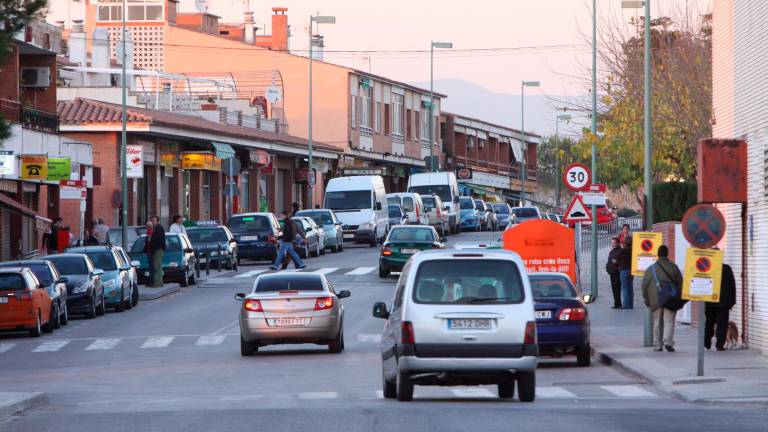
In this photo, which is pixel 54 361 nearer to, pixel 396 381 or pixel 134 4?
pixel 396 381

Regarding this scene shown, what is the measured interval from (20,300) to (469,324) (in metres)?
16.5

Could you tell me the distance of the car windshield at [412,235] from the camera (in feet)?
146

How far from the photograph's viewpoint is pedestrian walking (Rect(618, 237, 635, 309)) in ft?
118

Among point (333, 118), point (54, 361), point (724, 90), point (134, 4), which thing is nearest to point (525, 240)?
point (724, 90)

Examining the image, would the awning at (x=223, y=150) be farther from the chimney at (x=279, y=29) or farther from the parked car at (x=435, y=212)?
the chimney at (x=279, y=29)

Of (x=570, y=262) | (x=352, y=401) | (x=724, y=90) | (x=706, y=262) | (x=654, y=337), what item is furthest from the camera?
(x=570, y=262)

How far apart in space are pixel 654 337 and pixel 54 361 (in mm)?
10532

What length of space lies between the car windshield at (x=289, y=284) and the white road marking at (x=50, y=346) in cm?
493

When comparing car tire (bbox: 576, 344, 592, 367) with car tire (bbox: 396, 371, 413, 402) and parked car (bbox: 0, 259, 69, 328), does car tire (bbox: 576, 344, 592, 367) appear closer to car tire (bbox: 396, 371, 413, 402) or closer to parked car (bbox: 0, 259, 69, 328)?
car tire (bbox: 396, 371, 413, 402)

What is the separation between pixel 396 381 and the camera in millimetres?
17500

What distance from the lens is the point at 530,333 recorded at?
54.5 ft

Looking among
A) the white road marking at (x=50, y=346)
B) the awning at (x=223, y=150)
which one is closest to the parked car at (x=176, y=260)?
the white road marking at (x=50, y=346)

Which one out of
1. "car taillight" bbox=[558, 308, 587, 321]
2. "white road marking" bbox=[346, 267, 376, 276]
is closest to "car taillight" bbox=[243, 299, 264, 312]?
"car taillight" bbox=[558, 308, 587, 321]

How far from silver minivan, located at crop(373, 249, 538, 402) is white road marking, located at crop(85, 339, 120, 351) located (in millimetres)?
13107
